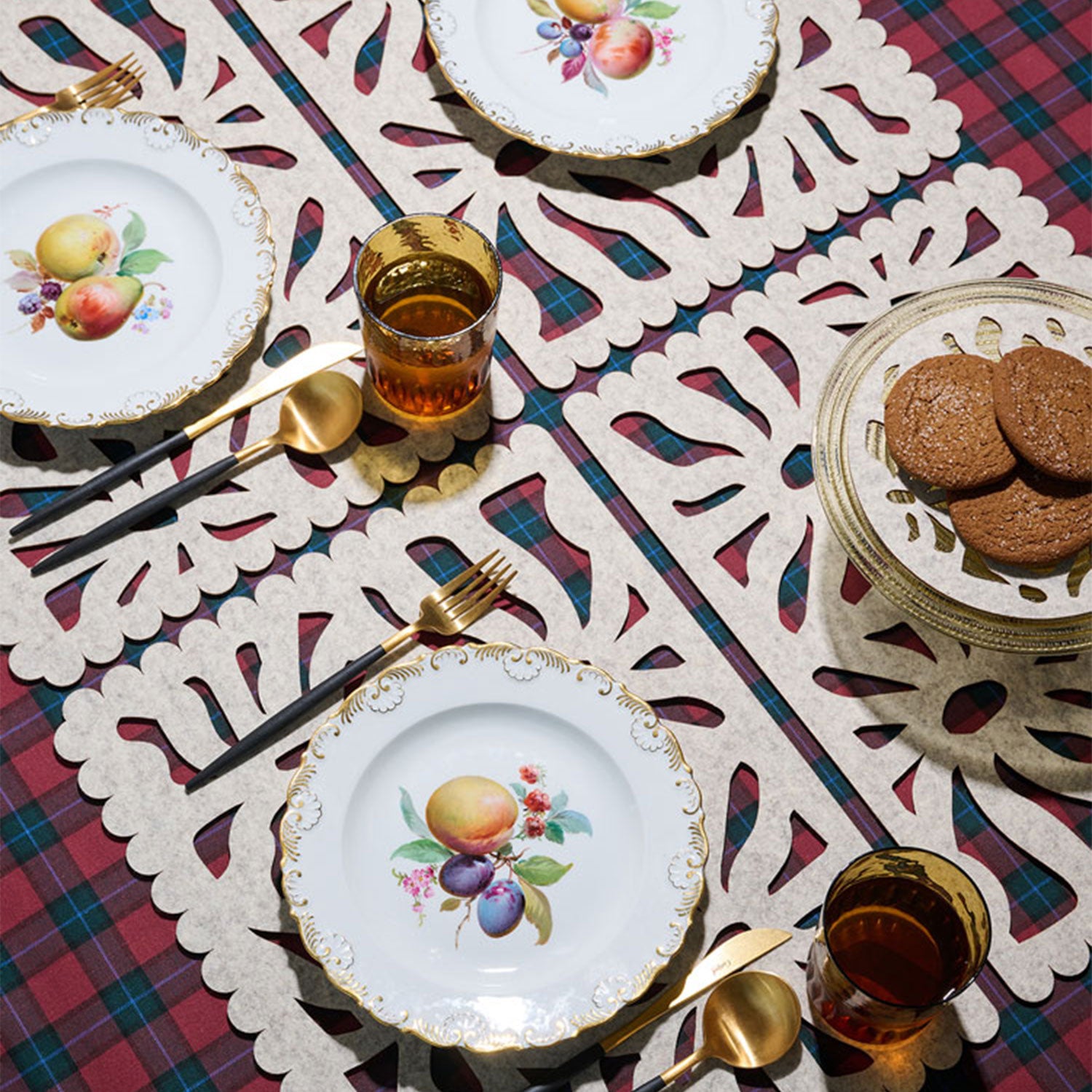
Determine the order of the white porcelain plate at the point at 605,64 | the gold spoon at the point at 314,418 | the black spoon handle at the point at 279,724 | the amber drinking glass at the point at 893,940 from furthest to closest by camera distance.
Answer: the white porcelain plate at the point at 605,64, the gold spoon at the point at 314,418, the black spoon handle at the point at 279,724, the amber drinking glass at the point at 893,940

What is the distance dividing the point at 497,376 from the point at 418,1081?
27.4 inches

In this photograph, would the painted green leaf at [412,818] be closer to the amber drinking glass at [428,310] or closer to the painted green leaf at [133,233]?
the amber drinking glass at [428,310]

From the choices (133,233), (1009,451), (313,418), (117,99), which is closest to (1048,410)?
(1009,451)

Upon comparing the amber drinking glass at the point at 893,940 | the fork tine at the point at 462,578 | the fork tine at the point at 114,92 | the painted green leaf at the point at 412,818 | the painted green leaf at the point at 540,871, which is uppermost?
the fork tine at the point at 114,92

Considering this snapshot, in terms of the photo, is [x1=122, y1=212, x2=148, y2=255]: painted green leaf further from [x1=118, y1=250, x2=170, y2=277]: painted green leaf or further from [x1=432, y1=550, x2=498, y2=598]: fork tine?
[x1=432, y1=550, x2=498, y2=598]: fork tine

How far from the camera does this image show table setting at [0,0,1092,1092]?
1164 mm

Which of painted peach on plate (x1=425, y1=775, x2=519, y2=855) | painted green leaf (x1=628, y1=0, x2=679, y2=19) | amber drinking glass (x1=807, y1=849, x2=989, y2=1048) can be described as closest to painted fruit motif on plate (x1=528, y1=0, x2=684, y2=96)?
painted green leaf (x1=628, y1=0, x2=679, y2=19)

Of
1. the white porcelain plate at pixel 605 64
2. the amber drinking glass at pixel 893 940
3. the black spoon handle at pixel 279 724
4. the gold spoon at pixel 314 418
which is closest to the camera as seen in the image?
the amber drinking glass at pixel 893 940

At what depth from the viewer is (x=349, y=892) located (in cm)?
116

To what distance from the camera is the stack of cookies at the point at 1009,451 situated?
1.14 metres

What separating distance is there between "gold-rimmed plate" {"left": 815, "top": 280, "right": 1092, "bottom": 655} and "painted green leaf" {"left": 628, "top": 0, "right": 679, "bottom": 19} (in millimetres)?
492

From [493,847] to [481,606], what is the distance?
237 millimetres

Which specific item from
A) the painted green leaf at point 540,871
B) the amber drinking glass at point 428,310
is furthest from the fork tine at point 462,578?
the painted green leaf at point 540,871

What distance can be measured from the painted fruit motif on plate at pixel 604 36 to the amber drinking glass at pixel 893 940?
89 cm
